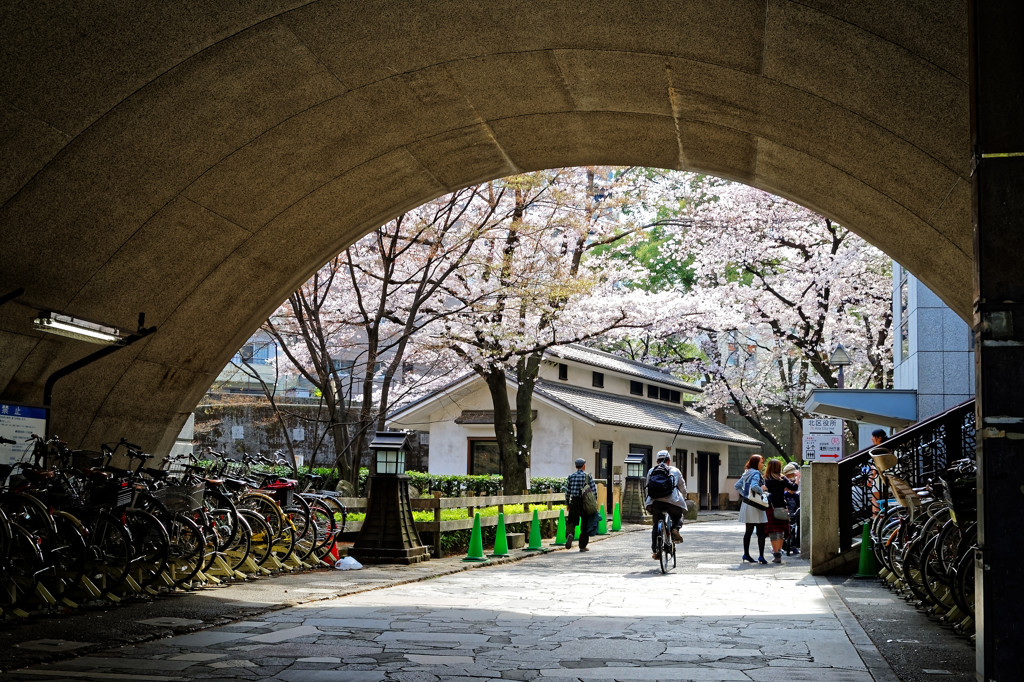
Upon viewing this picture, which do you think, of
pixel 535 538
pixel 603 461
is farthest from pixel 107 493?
pixel 603 461

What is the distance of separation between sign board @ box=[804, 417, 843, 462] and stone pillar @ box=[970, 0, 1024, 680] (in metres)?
15.2

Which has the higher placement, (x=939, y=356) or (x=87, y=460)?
(x=939, y=356)

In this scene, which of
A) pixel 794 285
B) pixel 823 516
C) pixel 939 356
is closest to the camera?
pixel 823 516

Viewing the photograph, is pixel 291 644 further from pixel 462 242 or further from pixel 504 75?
pixel 462 242

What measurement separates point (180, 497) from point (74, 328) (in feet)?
7.12

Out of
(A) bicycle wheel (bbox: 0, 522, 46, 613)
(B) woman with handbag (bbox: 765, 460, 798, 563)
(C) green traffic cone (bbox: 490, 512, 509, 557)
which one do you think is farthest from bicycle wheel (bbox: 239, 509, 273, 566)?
(B) woman with handbag (bbox: 765, 460, 798, 563)

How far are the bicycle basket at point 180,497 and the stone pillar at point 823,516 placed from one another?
26.8ft

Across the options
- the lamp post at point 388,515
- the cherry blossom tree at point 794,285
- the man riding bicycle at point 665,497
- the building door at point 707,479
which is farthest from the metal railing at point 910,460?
the building door at point 707,479

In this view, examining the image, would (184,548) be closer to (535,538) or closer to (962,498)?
(962,498)

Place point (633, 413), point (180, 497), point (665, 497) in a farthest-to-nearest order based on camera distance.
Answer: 1. point (633, 413)
2. point (665, 497)
3. point (180, 497)

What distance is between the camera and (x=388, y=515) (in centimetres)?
1509

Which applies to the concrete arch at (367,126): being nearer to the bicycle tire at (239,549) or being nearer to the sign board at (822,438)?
the bicycle tire at (239,549)

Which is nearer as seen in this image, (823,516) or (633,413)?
(823,516)

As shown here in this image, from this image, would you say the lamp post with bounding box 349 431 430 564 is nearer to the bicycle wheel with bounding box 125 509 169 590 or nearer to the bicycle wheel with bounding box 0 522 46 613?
the bicycle wheel with bounding box 125 509 169 590
